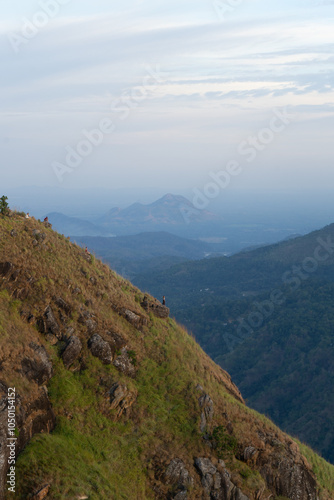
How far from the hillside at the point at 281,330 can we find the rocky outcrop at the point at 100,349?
55932 millimetres

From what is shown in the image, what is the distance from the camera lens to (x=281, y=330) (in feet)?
382

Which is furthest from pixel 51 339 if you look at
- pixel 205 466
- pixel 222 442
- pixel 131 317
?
pixel 222 442

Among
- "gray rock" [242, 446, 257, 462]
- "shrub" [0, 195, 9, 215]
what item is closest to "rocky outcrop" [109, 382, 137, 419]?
"gray rock" [242, 446, 257, 462]

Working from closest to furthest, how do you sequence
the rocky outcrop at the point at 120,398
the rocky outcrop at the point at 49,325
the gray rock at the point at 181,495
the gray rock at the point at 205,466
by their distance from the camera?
the gray rock at the point at 181,495 < the gray rock at the point at 205,466 < the rocky outcrop at the point at 120,398 < the rocky outcrop at the point at 49,325

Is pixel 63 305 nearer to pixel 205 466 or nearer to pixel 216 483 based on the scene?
pixel 205 466

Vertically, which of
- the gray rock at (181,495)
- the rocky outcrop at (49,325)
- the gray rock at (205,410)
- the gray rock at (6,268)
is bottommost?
the gray rock at (181,495)

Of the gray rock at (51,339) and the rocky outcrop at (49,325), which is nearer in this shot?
the gray rock at (51,339)

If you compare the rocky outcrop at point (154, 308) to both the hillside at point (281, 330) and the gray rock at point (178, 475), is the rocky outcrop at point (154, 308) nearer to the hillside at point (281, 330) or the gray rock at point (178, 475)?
the gray rock at point (178, 475)

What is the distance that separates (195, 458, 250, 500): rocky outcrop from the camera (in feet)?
65.3

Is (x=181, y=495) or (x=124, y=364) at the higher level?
(x=124, y=364)

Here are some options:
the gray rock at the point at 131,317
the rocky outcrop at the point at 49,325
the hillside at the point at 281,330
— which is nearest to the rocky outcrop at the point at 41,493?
the rocky outcrop at the point at 49,325

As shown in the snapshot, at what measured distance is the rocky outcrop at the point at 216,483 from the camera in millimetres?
19906

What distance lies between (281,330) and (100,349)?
3962 inches

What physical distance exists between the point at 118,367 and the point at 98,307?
397 centimetres
